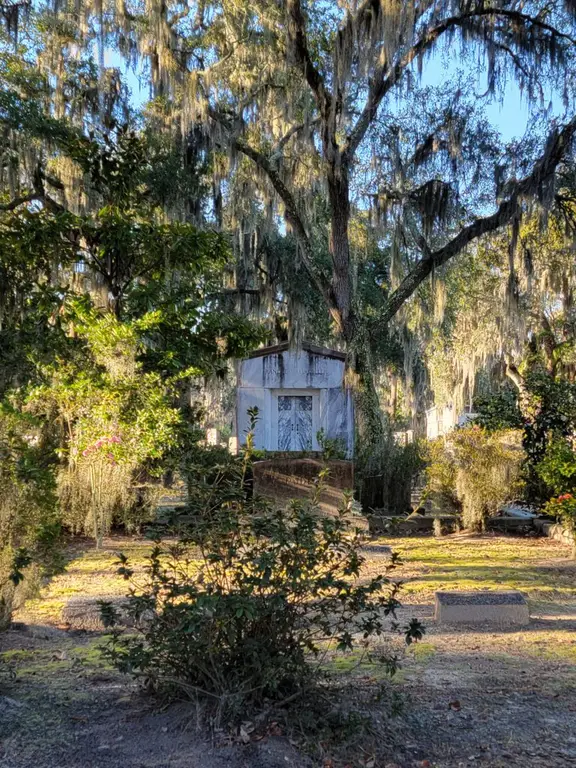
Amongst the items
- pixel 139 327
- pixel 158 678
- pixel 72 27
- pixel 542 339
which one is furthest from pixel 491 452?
pixel 72 27

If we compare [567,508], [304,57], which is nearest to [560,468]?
[567,508]

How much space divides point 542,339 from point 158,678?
17.6 meters

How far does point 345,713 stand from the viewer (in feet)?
10.8

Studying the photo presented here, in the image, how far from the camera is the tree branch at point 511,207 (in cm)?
1194

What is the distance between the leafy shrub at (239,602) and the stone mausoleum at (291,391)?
14063 mm

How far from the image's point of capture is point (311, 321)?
20188 mm

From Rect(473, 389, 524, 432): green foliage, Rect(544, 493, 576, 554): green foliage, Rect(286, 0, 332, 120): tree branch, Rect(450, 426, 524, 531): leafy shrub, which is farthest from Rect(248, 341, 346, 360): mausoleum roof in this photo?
Rect(544, 493, 576, 554): green foliage

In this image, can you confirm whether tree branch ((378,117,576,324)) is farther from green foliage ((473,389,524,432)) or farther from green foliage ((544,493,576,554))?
green foliage ((544,493,576,554))

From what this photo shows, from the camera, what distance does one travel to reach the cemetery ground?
114 inches

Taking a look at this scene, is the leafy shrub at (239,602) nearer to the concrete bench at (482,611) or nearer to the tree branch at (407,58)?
the concrete bench at (482,611)

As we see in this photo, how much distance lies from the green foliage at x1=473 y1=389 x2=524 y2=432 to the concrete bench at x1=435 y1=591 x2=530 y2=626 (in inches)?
242

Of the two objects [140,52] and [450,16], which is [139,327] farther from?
[450,16]

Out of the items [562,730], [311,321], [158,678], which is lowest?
[562,730]

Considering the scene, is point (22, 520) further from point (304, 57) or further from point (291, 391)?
point (291, 391)
